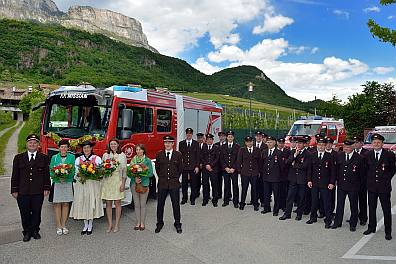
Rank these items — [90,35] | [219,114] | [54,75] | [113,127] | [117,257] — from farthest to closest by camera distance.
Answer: [90,35] < [54,75] < [219,114] < [113,127] < [117,257]

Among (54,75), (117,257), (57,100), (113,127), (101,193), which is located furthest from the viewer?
(54,75)

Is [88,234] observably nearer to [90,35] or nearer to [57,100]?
[57,100]

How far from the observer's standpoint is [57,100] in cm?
845

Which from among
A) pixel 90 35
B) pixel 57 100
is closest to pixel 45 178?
pixel 57 100

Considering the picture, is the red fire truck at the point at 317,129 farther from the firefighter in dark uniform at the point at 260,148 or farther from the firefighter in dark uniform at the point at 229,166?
the firefighter in dark uniform at the point at 229,166

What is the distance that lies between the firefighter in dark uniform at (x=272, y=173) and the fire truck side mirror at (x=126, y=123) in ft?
10.2

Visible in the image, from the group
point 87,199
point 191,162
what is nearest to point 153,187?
point 191,162

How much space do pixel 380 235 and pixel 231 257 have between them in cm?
305

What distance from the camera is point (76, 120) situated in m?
8.12

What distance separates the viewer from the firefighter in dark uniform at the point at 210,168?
9250mm

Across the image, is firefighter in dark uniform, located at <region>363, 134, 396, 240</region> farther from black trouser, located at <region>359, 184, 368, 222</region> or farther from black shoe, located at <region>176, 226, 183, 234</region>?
black shoe, located at <region>176, 226, 183, 234</region>

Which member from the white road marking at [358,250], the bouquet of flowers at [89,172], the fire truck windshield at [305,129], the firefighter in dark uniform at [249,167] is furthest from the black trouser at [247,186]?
the fire truck windshield at [305,129]

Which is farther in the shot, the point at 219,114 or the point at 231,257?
the point at 219,114

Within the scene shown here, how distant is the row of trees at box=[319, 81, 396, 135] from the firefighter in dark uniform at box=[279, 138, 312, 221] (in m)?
25.3
